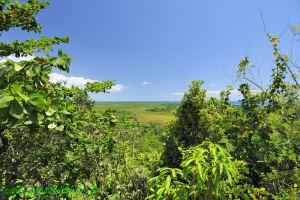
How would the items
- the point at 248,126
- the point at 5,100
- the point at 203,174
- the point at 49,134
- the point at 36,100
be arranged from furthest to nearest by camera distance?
the point at 248,126 → the point at 49,134 → the point at 203,174 → the point at 36,100 → the point at 5,100

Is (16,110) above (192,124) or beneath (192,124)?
above

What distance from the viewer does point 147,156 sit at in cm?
952

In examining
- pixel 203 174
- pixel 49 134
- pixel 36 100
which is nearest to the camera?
pixel 36 100

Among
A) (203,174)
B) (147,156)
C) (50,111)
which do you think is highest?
(50,111)

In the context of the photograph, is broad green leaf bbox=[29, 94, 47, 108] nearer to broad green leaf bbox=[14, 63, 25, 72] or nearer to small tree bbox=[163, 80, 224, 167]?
broad green leaf bbox=[14, 63, 25, 72]

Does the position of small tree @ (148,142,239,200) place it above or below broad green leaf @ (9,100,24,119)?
below

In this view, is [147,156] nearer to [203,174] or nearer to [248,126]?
[248,126]

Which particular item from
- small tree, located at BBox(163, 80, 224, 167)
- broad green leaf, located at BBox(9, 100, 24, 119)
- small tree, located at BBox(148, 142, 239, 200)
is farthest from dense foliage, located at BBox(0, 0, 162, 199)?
small tree, located at BBox(148, 142, 239, 200)

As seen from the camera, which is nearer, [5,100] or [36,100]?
[5,100]

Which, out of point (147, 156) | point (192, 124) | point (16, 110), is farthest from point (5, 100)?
point (147, 156)

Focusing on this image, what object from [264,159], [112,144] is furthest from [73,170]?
[264,159]

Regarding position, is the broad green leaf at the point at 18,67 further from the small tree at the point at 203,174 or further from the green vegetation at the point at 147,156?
the small tree at the point at 203,174

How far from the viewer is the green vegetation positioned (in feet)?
11.1

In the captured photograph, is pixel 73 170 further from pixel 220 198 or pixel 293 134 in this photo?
pixel 293 134
